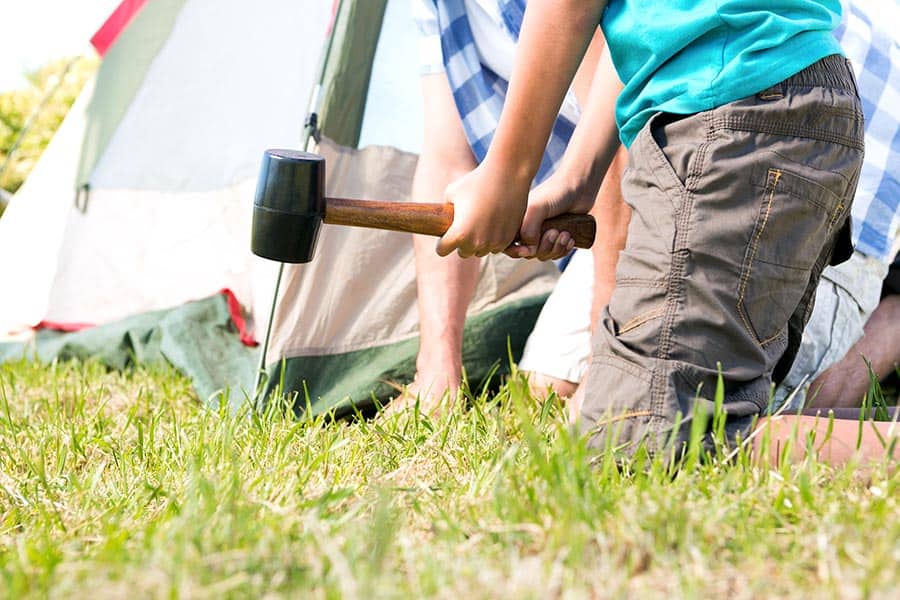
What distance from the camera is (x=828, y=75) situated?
5.02ft

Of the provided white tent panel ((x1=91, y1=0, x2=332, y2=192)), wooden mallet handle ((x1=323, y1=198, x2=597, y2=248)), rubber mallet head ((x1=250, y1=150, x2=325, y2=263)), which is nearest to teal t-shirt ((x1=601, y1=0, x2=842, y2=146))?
wooden mallet handle ((x1=323, y1=198, x2=597, y2=248))

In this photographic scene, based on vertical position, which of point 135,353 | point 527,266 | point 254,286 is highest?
point 527,266

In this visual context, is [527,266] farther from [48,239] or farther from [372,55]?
[48,239]

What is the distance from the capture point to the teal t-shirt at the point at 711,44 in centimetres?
148

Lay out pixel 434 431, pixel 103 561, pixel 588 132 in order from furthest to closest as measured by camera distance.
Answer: pixel 588 132 → pixel 434 431 → pixel 103 561

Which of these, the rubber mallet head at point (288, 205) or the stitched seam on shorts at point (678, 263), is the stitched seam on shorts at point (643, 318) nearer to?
the stitched seam on shorts at point (678, 263)

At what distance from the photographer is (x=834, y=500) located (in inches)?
45.9

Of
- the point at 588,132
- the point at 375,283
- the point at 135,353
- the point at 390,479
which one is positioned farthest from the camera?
the point at 135,353

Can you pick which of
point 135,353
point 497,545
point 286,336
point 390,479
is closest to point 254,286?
point 135,353

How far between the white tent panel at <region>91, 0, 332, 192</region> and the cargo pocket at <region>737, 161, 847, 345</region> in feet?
5.69

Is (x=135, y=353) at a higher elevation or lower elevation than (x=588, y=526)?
lower

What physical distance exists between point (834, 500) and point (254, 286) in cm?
190

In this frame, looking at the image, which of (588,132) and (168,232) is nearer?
(588,132)

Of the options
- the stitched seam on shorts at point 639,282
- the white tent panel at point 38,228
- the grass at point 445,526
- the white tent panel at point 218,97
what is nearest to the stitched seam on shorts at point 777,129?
the stitched seam on shorts at point 639,282
